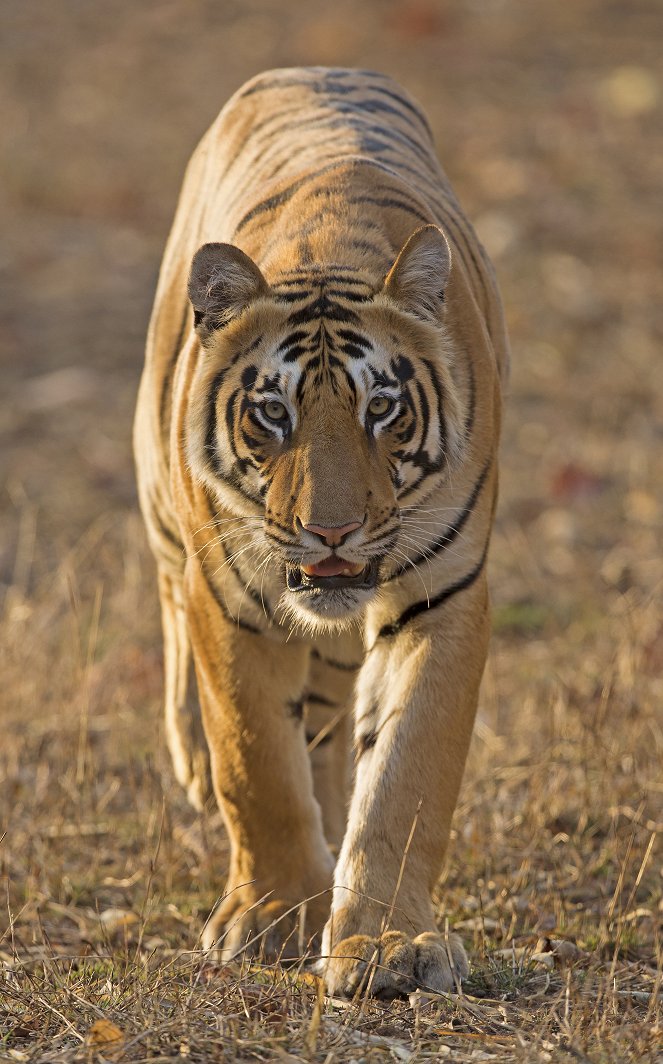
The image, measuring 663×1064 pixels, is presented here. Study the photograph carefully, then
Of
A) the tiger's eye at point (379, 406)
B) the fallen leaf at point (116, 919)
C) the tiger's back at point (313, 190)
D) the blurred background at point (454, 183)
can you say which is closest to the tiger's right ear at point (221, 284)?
the tiger's back at point (313, 190)

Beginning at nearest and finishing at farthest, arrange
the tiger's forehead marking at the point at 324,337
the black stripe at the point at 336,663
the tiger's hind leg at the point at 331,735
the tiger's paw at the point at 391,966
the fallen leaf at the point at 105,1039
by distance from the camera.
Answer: the fallen leaf at the point at 105,1039 → the tiger's paw at the point at 391,966 → the tiger's forehead marking at the point at 324,337 → the black stripe at the point at 336,663 → the tiger's hind leg at the point at 331,735

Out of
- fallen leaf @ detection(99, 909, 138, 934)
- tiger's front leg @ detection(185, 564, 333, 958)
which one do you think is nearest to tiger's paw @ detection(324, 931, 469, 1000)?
tiger's front leg @ detection(185, 564, 333, 958)

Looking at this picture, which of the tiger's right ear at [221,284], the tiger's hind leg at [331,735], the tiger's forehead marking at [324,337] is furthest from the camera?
the tiger's hind leg at [331,735]

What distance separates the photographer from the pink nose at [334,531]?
2926 mm

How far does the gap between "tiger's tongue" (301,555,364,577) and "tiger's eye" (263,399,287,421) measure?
0.31 meters

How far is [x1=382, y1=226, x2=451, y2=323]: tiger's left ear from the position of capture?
3.15 m

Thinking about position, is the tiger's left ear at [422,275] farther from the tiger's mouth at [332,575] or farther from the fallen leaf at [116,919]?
the fallen leaf at [116,919]

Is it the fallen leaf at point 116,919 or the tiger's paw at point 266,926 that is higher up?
the tiger's paw at point 266,926

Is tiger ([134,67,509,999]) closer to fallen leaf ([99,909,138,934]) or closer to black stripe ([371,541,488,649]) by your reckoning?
black stripe ([371,541,488,649])

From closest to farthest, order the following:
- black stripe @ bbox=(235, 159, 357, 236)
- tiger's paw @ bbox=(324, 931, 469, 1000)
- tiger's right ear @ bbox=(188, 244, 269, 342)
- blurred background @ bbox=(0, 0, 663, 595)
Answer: tiger's paw @ bbox=(324, 931, 469, 1000) < tiger's right ear @ bbox=(188, 244, 269, 342) < black stripe @ bbox=(235, 159, 357, 236) < blurred background @ bbox=(0, 0, 663, 595)

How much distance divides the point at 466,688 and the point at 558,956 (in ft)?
2.00

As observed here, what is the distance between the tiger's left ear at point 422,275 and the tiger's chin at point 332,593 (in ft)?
1.85

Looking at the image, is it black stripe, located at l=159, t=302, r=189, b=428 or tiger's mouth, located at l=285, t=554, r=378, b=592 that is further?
black stripe, located at l=159, t=302, r=189, b=428

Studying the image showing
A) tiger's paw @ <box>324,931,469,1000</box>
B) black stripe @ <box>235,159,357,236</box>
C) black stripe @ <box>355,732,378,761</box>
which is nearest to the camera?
tiger's paw @ <box>324,931,469,1000</box>
